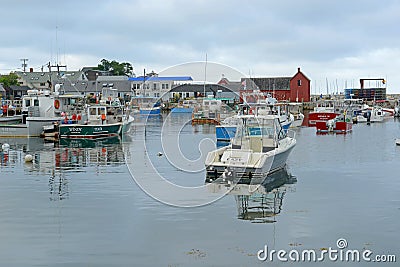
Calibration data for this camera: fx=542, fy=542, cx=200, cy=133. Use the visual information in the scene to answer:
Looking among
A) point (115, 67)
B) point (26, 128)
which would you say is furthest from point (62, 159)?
point (115, 67)

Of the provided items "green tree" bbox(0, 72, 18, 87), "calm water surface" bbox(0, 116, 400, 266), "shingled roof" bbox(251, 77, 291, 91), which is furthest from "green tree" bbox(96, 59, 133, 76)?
"calm water surface" bbox(0, 116, 400, 266)

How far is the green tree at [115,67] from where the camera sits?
424 ft

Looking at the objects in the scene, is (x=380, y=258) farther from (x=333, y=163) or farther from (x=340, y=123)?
(x=340, y=123)

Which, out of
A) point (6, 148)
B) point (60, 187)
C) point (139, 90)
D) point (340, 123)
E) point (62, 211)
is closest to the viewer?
point (62, 211)

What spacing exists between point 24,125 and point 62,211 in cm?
2294

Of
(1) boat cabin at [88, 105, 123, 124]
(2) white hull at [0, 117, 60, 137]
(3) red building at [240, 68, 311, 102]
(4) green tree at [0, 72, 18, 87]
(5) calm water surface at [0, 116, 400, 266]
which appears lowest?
(5) calm water surface at [0, 116, 400, 266]

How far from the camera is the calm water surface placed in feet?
36.1

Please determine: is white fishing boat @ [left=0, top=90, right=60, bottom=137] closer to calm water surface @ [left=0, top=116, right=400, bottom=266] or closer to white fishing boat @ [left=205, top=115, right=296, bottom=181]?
calm water surface @ [left=0, top=116, right=400, bottom=266]

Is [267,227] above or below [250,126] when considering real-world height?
below

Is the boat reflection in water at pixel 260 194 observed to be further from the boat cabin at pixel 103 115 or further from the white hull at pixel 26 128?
the white hull at pixel 26 128

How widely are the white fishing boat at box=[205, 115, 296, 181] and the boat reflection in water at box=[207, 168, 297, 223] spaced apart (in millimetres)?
472

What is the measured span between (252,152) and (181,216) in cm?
586

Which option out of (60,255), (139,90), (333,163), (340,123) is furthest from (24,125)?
(139,90)

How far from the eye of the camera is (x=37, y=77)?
98250 mm
